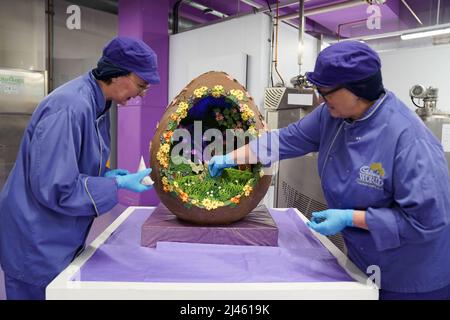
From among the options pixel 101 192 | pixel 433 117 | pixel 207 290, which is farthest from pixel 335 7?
pixel 207 290

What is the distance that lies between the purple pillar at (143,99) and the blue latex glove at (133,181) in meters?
2.81

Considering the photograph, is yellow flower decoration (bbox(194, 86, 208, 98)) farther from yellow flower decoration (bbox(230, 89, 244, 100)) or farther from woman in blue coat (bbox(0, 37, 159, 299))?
woman in blue coat (bbox(0, 37, 159, 299))

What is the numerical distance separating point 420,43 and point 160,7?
4.16m

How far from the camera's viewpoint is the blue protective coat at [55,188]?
3.96 ft

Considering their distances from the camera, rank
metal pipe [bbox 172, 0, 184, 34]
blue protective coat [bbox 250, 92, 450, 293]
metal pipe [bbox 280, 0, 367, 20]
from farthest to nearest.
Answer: metal pipe [bbox 172, 0, 184, 34] < metal pipe [bbox 280, 0, 367, 20] < blue protective coat [bbox 250, 92, 450, 293]

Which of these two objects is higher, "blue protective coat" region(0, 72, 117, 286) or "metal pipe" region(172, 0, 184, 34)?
"metal pipe" region(172, 0, 184, 34)

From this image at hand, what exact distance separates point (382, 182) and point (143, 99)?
3.46 m

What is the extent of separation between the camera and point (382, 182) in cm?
115

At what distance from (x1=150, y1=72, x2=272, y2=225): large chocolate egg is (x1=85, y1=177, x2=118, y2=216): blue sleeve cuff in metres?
0.30

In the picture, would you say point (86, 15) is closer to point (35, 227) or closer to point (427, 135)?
point (35, 227)

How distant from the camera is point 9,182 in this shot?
1349 mm

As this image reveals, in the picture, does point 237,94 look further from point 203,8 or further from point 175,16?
point 203,8

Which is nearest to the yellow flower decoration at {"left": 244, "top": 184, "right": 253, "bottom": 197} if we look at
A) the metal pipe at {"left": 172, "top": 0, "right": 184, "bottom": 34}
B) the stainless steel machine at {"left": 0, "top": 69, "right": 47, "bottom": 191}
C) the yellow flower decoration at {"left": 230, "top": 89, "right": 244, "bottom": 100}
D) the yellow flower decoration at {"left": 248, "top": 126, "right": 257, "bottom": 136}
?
the yellow flower decoration at {"left": 248, "top": 126, "right": 257, "bottom": 136}

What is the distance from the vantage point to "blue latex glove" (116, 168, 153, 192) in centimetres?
139
